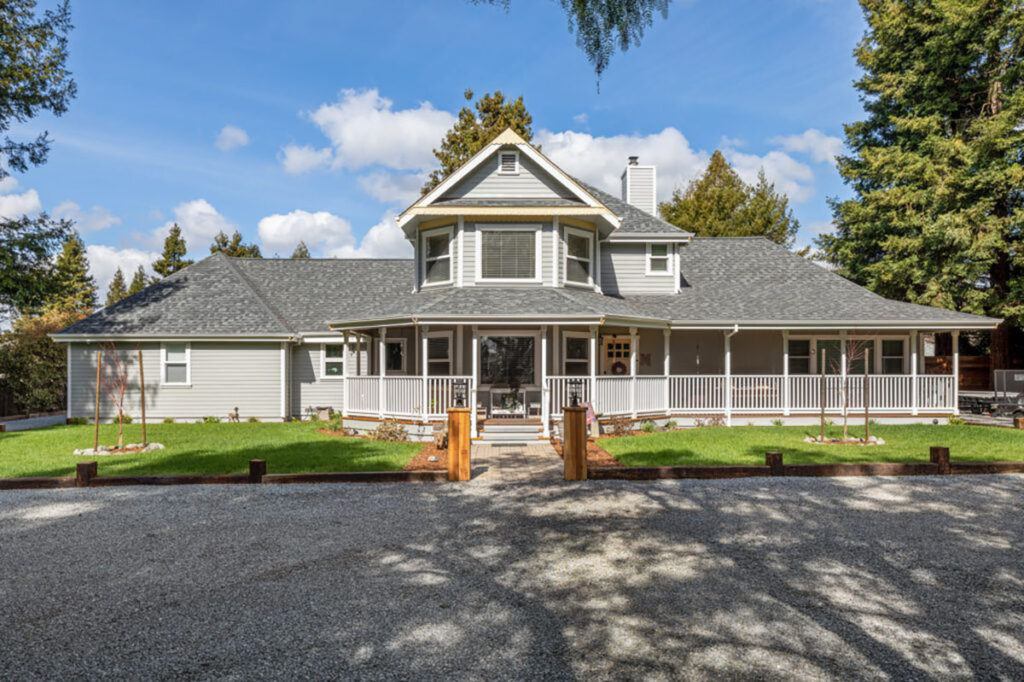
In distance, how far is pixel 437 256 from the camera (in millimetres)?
18172

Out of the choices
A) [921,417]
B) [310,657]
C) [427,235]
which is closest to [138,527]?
[310,657]

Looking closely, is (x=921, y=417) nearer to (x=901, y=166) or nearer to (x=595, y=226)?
(x=595, y=226)

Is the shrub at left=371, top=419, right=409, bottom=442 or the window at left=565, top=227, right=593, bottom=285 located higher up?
the window at left=565, top=227, right=593, bottom=285

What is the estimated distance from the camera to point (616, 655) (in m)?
4.03

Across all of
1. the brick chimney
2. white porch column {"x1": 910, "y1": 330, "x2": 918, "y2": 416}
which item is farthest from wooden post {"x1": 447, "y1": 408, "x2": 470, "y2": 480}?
the brick chimney

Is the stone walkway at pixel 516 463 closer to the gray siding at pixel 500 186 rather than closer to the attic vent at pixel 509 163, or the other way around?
the gray siding at pixel 500 186

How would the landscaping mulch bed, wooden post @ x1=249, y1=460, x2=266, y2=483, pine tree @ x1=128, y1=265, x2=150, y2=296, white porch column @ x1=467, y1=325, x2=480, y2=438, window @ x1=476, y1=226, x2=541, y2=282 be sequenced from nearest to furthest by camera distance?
wooden post @ x1=249, y1=460, x2=266, y2=483 → the landscaping mulch bed → white porch column @ x1=467, y1=325, x2=480, y2=438 → window @ x1=476, y1=226, x2=541, y2=282 → pine tree @ x1=128, y1=265, x2=150, y2=296

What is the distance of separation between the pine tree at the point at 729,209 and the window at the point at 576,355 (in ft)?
89.8

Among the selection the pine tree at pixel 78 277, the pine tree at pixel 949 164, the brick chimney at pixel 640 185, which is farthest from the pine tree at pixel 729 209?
the pine tree at pixel 78 277

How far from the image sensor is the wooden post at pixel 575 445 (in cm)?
971

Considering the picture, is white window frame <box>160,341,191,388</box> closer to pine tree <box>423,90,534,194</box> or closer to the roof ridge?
the roof ridge

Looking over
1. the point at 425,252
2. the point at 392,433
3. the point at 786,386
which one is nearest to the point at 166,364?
the point at 425,252

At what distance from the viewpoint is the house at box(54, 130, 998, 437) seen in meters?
15.8

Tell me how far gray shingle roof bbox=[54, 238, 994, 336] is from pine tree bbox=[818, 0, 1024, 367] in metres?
7.10
